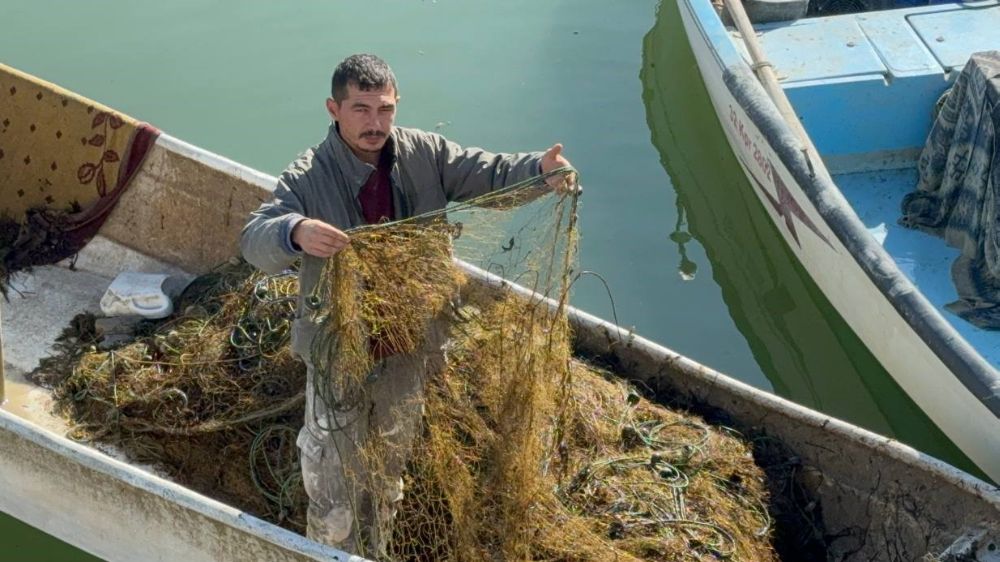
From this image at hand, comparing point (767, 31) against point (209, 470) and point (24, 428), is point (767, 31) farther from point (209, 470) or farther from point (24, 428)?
point (24, 428)

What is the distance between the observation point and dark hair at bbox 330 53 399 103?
399 centimetres

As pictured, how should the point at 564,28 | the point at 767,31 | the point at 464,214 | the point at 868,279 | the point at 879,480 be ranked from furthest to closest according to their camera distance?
the point at 564,28, the point at 767,31, the point at 868,279, the point at 879,480, the point at 464,214

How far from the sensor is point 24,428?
4.82 m

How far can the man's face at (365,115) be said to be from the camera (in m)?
4.01

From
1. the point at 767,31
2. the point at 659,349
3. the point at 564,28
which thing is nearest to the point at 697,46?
the point at 767,31

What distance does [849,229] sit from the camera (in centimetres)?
604

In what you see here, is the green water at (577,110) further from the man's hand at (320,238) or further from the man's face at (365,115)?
the man's hand at (320,238)

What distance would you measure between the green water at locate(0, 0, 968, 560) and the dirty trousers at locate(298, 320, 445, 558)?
289cm

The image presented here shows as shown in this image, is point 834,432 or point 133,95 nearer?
point 834,432

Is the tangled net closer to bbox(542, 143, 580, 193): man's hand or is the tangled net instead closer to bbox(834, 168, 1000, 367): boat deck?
bbox(542, 143, 580, 193): man's hand

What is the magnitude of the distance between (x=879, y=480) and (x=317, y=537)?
6.98ft

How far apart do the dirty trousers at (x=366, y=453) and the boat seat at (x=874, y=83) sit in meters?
3.75

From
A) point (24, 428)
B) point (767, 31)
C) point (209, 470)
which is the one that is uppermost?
point (767, 31)

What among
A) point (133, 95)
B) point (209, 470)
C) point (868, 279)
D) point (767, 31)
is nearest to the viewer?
point (209, 470)
